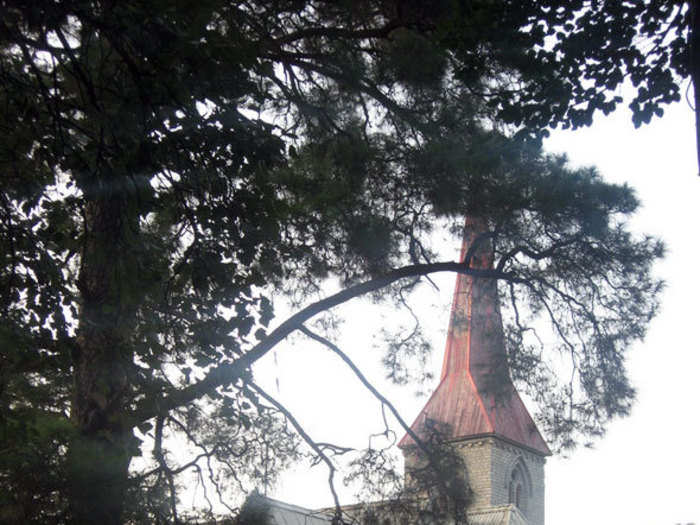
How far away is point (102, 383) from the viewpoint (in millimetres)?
5809

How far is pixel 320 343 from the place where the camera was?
8211mm

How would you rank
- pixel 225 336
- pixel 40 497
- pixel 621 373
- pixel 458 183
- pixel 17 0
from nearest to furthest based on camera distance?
1. pixel 17 0
2. pixel 225 336
3. pixel 40 497
4. pixel 458 183
5. pixel 621 373

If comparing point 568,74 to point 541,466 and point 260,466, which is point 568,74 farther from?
point 541,466

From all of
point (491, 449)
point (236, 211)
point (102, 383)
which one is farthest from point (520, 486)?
point (236, 211)

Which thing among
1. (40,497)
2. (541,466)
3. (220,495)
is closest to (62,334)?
(40,497)

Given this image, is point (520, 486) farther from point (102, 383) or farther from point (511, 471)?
point (102, 383)

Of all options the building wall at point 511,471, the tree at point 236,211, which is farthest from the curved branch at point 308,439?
the building wall at point 511,471

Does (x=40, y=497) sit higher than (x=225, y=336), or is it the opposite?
(x=225, y=336)

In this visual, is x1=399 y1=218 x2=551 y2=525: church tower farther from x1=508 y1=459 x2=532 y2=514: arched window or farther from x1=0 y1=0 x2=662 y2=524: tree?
x1=0 y1=0 x2=662 y2=524: tree

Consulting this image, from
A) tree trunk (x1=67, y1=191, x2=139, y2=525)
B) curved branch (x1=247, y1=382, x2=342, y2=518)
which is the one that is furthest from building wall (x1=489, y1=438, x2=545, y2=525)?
tree trunk (x1=67, y1=191, x2=139, y2=525)

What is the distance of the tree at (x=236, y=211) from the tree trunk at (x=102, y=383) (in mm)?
20

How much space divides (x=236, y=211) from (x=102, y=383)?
1.65 m

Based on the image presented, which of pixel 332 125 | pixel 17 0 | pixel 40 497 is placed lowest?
pixel 40 497

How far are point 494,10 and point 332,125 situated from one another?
220 centimetres
